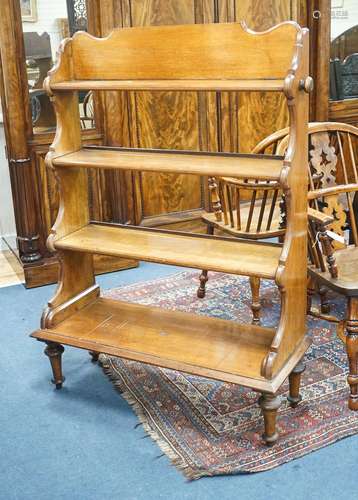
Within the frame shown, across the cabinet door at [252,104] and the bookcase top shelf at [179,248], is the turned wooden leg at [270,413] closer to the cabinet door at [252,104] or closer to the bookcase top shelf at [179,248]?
the bookcase top shelf at [179,248]

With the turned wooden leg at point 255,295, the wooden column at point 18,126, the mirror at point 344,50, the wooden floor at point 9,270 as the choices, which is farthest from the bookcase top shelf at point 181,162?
the mirror at point 344,50

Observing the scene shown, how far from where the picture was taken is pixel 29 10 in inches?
148

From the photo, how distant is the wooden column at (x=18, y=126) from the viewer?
144 inches

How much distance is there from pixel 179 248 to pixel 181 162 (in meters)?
0.33

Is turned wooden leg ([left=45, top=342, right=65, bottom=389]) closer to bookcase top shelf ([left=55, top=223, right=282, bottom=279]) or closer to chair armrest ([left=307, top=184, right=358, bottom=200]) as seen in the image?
bookcase top shelf ([left=55, top=223, right=282, bottom=279])

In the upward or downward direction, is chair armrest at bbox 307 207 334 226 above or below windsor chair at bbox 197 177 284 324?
above

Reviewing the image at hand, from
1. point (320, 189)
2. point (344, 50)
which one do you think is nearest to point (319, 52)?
point (344, 50)

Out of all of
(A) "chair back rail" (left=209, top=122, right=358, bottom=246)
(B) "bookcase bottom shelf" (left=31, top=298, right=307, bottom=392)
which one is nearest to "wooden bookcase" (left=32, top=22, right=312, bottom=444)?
(B) "bookcase bottom shelf" (left=31, top=298, right=307, bottom=392)

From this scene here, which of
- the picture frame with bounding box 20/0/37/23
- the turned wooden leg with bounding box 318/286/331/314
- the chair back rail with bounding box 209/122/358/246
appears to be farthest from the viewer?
the picture frame with bounding box 20/0/37/23

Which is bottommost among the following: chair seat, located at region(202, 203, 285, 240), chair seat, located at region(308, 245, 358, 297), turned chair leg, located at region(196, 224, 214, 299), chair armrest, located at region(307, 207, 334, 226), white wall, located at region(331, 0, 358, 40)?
turned chair leg, located at region(196, 224, 214, 299)

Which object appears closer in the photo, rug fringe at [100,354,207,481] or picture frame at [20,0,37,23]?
rug fringe at [100,354,207,481]

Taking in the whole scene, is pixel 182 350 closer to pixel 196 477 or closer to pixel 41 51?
pixel 196 477

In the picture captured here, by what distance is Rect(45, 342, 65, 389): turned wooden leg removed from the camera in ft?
9.02

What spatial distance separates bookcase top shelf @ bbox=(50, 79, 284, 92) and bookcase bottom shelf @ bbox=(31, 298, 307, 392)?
918 millimetres
